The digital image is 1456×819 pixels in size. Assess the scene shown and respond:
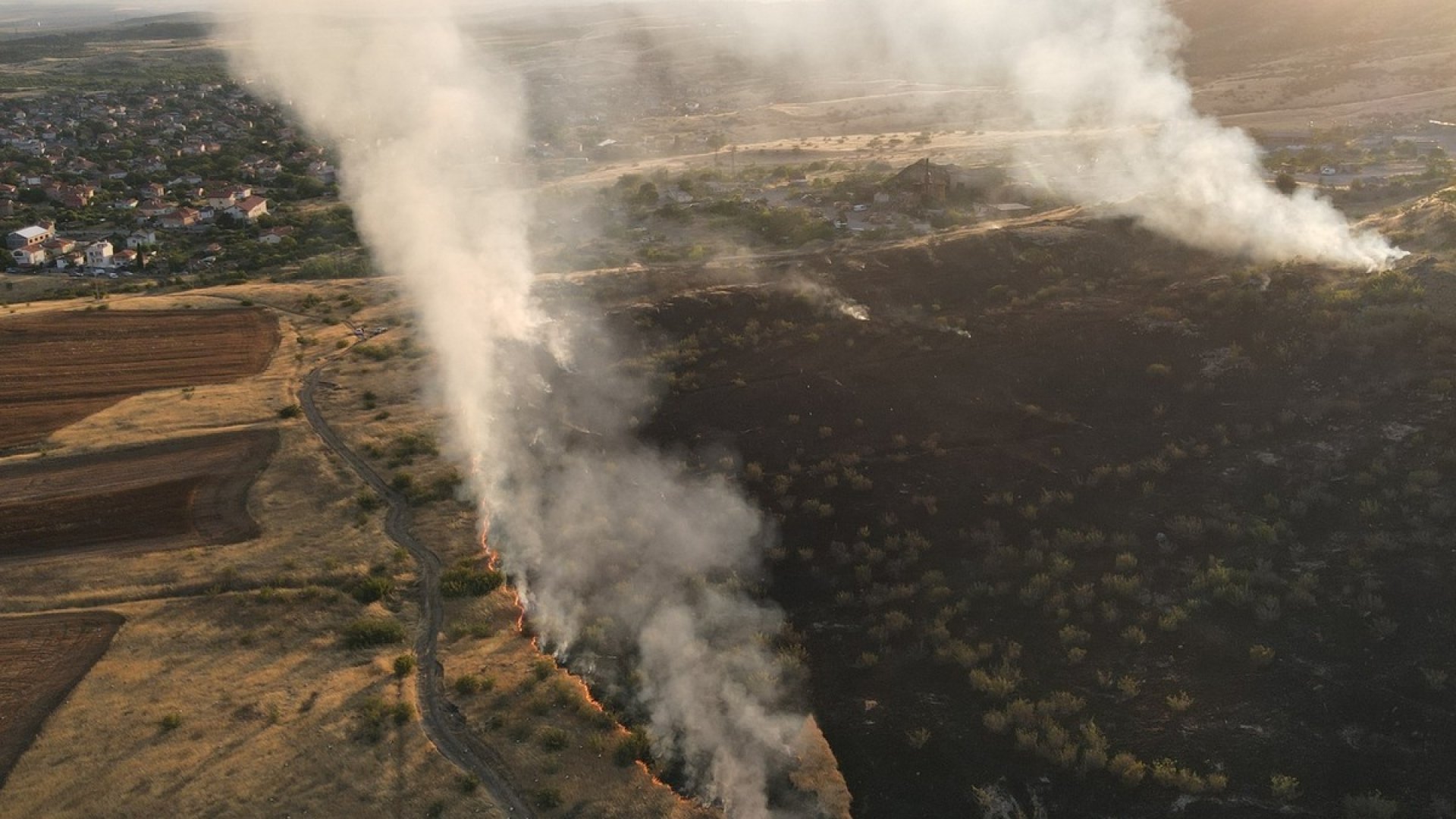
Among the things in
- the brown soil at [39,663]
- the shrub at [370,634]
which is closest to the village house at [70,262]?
the brown soil at [39,663]

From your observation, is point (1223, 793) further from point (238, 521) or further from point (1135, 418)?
point (238, 521)

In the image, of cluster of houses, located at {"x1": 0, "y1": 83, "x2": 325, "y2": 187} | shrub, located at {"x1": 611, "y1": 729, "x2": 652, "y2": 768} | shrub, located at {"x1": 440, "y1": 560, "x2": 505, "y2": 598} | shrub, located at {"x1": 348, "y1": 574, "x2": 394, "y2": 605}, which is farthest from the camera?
cluster of houses, located at {"x1": 0, "y1": 83, "x2": 325, "y2": 187}

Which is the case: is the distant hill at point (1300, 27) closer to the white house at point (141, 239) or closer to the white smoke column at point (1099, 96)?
the white smoke column at point (1099, 96)

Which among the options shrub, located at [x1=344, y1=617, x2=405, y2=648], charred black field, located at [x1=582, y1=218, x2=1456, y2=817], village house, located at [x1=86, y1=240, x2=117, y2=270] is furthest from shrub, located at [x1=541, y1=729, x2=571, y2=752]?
village house, located at [x1=86, y1=240, x2=117, y2=270]

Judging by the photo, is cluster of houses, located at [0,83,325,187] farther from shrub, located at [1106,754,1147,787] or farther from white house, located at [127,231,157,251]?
shrub, located at [1106,754,1147,787]

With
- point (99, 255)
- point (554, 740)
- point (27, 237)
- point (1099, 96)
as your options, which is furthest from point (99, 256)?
point (1099, 96)

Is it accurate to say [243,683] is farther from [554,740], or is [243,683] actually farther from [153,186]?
[153,186]
